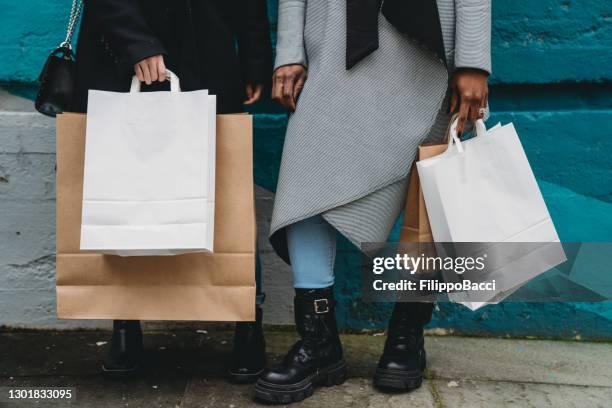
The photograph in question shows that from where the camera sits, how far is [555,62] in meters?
2.85

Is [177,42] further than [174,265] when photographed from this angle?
Yes

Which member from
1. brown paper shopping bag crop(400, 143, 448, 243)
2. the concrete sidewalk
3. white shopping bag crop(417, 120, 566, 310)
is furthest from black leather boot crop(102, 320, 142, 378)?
white shopping bag crop(417, 120, 566, 310)

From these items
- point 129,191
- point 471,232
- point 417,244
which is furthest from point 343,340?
point 129,191

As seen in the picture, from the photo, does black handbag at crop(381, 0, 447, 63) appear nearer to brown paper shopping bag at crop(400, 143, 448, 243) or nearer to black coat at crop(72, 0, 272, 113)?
brown paper shopping bag at crop(400, 143, 448, 243)

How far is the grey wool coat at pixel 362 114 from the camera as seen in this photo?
2.19 meters

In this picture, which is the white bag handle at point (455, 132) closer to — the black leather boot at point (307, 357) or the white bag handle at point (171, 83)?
the black leather boot at point (307, 357)

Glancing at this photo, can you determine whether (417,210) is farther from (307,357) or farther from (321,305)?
(307,357)

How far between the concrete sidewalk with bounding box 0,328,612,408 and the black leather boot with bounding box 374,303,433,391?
0.14 ft

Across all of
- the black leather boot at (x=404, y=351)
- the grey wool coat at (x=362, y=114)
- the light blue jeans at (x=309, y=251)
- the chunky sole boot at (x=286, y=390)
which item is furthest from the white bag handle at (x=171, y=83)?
the black leather boot at (x=404, y=351)

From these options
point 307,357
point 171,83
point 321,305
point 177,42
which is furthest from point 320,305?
point 177,42

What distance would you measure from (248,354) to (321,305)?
34 cm

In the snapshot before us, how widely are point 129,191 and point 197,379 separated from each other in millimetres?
783

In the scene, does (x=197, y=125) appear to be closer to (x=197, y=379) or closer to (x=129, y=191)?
(x=129, y=191)

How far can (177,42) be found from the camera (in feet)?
7.45
